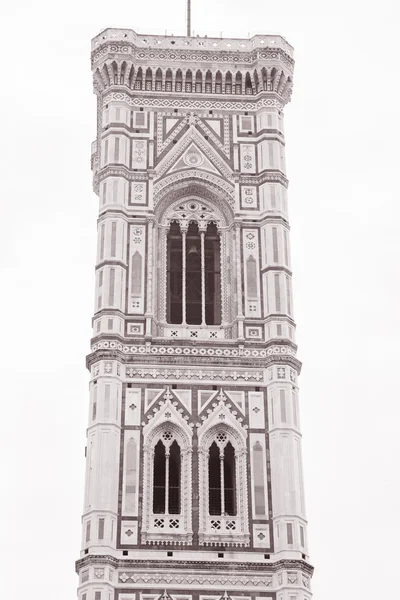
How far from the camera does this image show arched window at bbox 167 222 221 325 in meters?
35.8

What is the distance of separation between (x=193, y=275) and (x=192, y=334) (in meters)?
2.15

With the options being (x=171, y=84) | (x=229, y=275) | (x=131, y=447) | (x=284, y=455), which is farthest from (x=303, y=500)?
(x=171, y=84)

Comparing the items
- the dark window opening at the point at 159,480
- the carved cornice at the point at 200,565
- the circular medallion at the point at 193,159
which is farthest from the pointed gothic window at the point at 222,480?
the circular medallion at the point at 193,159

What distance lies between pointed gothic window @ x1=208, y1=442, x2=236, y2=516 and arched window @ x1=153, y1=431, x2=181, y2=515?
2.30 ft

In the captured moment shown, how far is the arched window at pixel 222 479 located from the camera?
32.4 m

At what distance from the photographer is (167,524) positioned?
1255 inches

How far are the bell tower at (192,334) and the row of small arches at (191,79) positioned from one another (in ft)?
0.16

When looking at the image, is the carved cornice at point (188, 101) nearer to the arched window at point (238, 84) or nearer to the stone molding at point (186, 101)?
the stone molding at point (186, 101)

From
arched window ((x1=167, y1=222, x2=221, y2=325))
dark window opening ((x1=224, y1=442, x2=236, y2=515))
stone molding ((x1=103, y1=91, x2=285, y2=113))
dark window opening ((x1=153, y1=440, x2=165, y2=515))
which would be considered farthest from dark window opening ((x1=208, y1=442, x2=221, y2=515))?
stone molding ((x1=103, y1=91, x2=285, y2=113))

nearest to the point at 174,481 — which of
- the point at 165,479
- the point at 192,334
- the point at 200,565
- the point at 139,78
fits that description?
the point at 165,479

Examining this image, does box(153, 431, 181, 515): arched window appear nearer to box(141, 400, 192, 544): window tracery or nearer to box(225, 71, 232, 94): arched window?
box(141, 400, 192, 544): window tracery

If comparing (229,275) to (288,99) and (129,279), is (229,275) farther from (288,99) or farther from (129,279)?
(288,99)

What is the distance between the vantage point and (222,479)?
107ft

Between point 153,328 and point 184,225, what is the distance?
323cm
